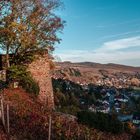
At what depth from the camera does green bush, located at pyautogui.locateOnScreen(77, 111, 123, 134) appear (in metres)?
25.6

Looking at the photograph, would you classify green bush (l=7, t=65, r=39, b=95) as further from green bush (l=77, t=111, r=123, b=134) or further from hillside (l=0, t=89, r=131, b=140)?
hillside (l=0, t=89, r=131, b=140)

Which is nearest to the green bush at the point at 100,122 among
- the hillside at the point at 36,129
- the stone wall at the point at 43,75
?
the hillside at the point at 36,129

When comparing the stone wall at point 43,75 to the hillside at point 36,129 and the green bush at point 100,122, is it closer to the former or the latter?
the green bush at point 100,122

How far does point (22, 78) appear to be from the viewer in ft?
110

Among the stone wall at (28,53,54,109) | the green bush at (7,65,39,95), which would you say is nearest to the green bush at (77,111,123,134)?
the green bush at (7,65,39,95)

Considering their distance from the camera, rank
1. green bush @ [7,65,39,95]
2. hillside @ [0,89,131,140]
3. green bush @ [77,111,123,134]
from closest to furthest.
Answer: hillside @ [0,89,131,140] → green bush @ [77,111,123,134] → green bush @ [7,65,39,95]

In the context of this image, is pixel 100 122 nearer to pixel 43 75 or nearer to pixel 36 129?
pixel 36 129

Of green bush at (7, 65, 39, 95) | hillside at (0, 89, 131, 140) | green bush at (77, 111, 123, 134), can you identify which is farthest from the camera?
green bush at (7, 65, 39, 95)

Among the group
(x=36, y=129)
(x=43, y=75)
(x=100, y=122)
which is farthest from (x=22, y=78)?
(x=36, y=129)

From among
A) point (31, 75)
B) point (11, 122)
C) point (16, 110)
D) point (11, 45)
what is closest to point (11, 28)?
point (11, 45)

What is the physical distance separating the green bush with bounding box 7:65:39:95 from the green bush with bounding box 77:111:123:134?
733cm

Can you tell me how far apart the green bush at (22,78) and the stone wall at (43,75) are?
1072 millimetres

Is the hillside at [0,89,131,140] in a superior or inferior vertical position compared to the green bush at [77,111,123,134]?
superior

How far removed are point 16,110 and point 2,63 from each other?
12.5 m
